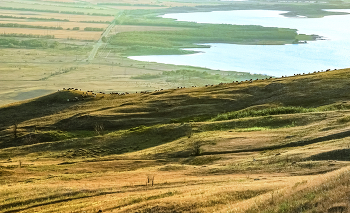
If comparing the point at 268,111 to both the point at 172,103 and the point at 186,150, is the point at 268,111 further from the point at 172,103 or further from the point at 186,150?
the point at 186,150

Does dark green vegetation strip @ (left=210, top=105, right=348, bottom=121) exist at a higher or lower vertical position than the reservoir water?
lower

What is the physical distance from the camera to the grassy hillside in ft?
82.8

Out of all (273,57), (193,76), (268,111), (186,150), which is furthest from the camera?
(273,57)

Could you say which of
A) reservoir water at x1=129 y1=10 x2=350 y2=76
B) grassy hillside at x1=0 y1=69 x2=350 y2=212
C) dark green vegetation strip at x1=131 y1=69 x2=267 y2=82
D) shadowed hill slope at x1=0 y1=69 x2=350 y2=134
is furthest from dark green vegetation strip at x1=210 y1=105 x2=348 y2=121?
reservoir water at x1=129 y1=10 x2=350 y2=76

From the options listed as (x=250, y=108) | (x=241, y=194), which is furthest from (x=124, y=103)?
(x=241, y=194)

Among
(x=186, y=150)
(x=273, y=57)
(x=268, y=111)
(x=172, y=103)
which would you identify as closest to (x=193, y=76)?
(x=273, y=57)

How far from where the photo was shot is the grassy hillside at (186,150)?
25234mm

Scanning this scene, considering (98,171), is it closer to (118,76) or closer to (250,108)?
(250,108)

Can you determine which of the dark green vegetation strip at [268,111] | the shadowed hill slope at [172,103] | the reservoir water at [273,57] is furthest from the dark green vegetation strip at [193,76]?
the dark green vegetation strip at [268,111]

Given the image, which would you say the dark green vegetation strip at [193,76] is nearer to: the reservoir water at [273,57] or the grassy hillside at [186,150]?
the reservoir water at [273,57]

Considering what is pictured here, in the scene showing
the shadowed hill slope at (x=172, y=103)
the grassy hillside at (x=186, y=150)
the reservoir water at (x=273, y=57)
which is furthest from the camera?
the reservoir water at (x=273, y=57)

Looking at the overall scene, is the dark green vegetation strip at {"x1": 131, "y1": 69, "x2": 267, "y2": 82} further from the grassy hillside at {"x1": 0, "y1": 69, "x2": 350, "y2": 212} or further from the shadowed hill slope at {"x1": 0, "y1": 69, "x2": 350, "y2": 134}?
the grassy hillside at {"x1": 0, "y1": 69, "x2": 350, "y2": 212}

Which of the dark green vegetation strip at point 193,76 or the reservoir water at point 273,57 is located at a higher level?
the reservoir water at point 273,57

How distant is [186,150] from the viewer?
48094 mm
